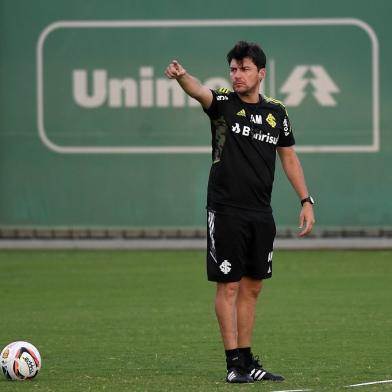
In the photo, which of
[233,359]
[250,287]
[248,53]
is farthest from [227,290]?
[248,53]

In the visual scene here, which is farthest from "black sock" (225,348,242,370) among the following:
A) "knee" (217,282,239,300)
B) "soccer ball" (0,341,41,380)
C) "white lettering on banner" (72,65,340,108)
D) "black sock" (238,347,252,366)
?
"white lettering on banner" (72,65,340,108)

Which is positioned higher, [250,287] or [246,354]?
[250,287]

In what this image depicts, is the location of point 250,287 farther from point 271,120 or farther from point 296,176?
point 271,120

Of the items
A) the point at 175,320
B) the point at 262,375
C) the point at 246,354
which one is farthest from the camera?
the point at 175,320

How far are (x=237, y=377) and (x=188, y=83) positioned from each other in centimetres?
175

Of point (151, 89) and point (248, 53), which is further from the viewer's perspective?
point (151, 89)

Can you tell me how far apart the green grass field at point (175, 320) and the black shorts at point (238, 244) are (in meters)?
0.67

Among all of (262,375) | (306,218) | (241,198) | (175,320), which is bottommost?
(175,320)

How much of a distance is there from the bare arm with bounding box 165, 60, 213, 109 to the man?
1cm

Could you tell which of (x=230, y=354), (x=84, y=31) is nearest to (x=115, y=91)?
(x=84, y=31)

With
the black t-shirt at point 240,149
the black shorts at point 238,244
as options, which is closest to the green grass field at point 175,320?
the black shorts at point 238,244

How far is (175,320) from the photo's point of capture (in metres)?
11.5

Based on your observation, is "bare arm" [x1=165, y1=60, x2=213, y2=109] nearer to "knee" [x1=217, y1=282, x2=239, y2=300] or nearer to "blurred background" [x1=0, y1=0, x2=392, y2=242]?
"knee" [x1=217, y1=282, x2=239, y2=300]

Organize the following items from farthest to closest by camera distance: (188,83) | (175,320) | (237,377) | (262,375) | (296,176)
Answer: (175,320) < (296,176) < (262,375) < (237,377) < (188,83)
